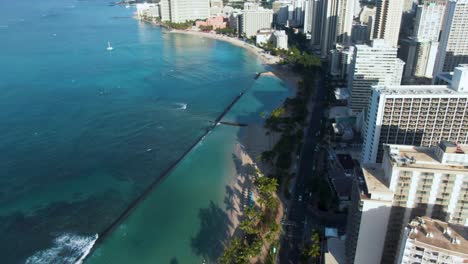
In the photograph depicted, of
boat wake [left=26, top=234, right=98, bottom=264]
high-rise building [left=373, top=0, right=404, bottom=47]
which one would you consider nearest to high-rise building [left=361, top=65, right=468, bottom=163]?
boat wake [left=26, top=234, right=98, bottom=264]

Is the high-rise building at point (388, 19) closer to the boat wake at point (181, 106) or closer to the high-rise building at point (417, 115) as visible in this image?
the boat wake at point (181, 106)

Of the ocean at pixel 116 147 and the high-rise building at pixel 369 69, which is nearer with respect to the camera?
the ocean at pixel 116 147

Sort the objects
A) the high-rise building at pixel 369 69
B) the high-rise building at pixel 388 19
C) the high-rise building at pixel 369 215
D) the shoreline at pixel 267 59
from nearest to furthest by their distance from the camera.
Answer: the high-rise building at pixel 369 215 → the high-rise building at pixel 369 69 → the high-rise building at pixel 388 19 → the shoreline at pixel 267 59

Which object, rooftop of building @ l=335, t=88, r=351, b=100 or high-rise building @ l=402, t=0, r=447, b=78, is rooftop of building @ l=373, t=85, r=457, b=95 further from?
high-rise building @ l=402, t=0, r=447, b=78

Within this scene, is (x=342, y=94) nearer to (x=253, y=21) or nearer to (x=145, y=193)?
(x=145, y=193)

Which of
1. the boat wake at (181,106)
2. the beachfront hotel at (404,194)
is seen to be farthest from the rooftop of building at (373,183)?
the boat wake at (181,106)

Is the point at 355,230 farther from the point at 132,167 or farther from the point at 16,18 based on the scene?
the point at 16,18
